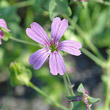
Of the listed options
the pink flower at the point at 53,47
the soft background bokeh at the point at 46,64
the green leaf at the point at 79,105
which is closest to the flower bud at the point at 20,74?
the pink flower at the point at 53,47

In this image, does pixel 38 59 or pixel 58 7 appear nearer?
pixel 38 59

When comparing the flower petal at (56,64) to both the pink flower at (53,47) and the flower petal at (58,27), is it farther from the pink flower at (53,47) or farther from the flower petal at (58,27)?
the flower petal at (58,27)

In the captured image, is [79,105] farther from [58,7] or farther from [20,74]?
[58,7]

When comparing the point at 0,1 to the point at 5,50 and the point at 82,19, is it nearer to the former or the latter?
the point at 5,50

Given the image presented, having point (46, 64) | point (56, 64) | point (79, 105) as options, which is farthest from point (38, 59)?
point (46, 64)


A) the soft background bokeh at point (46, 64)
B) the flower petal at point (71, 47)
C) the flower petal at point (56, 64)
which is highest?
the soft background bokeh at point (46, 64)

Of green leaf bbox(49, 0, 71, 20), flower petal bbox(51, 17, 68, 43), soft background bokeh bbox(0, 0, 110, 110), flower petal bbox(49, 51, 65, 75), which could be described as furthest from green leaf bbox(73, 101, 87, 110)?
soft background bokeh bbox(0, 0, 110, 110)
